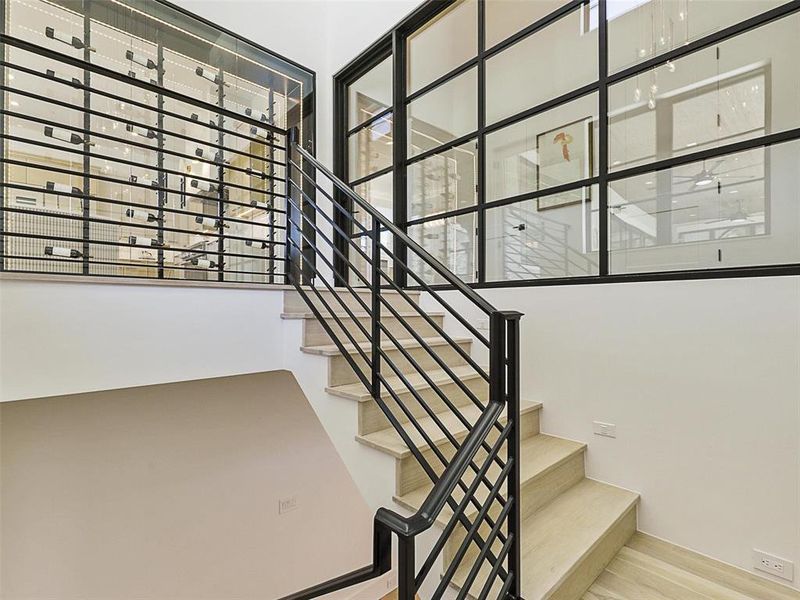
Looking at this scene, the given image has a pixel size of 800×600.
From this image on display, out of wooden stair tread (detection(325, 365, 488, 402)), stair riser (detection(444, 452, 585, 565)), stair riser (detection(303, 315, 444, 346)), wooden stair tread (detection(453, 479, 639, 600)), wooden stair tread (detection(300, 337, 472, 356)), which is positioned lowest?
wooden stair tread (detection(453, 479, 639, 600))

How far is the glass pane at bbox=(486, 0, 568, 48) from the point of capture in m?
2.71

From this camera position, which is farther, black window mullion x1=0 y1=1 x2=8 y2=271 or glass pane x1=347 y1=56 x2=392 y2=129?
glass pane x1=347 y1=56 x2=392 y2=129

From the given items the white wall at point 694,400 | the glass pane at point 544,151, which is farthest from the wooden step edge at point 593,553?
the glass pane at point 544,151

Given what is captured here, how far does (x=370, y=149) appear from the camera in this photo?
3939 mm

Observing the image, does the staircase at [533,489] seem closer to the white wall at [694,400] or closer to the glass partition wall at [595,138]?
the white wall at [694,400]

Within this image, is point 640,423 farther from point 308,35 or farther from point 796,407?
point 308,35

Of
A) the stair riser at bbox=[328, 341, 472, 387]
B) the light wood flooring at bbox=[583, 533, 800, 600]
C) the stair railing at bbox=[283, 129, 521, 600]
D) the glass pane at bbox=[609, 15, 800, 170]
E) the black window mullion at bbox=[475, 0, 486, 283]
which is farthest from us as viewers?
the black window mullion at bbox=[475, 0, 486, 283]

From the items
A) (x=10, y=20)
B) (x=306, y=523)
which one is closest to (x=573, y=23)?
(x=10, y=20)

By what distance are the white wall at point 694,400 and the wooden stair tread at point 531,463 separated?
110 millimetres

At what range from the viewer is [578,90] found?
2463mm

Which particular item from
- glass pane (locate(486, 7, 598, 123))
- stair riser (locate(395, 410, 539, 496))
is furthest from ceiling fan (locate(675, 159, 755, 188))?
stair riser (locate(395, 410, 539, 496))

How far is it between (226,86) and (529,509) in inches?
149

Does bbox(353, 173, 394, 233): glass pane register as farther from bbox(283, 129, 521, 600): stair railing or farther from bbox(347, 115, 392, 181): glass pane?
bbox(283, 129, 521, 600): stair railing

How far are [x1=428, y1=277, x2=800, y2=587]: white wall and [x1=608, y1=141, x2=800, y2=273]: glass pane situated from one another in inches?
5.6
